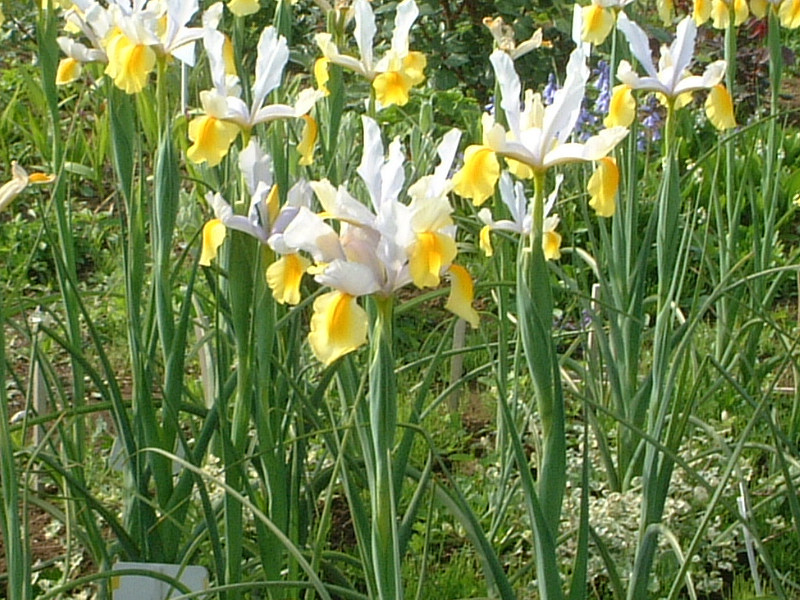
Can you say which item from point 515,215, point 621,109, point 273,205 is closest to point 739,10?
point 621,109

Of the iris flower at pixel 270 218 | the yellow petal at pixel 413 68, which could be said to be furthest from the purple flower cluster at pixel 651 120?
the iris flower at pixel 270 218

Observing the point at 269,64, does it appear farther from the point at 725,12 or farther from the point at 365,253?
the point at 725,12

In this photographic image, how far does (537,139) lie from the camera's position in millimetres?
1377

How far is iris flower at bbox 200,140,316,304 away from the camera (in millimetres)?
1402

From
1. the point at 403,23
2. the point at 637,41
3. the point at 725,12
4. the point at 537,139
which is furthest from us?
the point at 725,12

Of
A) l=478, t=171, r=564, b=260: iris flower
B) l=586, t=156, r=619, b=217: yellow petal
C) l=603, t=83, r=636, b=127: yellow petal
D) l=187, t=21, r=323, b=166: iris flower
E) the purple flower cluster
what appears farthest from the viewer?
the purple flower cluster

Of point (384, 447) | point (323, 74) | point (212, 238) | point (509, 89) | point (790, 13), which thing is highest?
point (790, 13)

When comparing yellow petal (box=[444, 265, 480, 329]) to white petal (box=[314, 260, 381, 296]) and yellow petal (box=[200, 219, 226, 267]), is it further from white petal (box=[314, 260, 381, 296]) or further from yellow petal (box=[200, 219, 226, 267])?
yellow petal (box=[200, 219, 226, 267])

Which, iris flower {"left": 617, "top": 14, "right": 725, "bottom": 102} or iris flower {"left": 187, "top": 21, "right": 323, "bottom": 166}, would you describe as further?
iris flower {"left": 617, "top": 14, "right": 725, "bottom": 102}

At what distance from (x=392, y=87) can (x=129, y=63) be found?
20.4 inches

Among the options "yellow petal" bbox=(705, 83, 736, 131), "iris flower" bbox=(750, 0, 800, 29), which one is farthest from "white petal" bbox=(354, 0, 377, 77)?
"iris flower" bbox=(750, 0, 800, 29)

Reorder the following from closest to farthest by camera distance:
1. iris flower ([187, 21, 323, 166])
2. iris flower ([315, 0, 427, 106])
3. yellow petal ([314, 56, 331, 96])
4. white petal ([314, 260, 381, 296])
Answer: white petal ([314, 260, 381, 296]), iris flower ([187, 21, 323, 166]), iris flower ([315, 0, 427, 106]), yellow petal ([314, 56, 331, 96])

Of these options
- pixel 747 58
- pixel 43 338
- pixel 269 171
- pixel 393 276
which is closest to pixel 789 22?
pixel 269 171

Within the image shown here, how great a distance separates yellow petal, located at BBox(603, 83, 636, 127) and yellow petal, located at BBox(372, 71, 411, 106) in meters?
0.36
